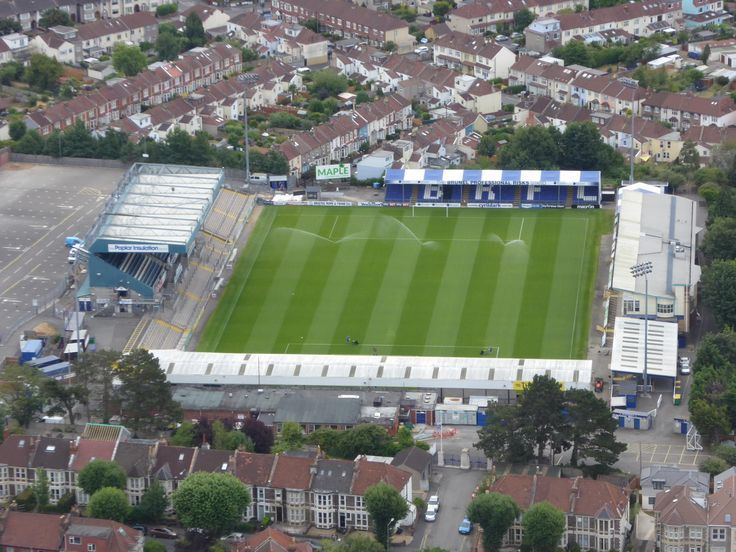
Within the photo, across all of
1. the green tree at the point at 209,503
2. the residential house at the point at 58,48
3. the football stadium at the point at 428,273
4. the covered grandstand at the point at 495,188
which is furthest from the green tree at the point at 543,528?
the residential house at the point at 58,48

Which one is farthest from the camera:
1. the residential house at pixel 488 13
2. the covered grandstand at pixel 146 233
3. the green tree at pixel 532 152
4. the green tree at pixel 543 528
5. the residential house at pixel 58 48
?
the residential house at pixel 488 13

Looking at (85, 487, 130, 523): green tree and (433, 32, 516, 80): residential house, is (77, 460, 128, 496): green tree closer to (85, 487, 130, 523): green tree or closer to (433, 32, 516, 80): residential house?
(85, 487, 130, 523): green tree

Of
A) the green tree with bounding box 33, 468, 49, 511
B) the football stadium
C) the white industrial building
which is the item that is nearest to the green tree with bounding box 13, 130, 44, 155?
the football stadium

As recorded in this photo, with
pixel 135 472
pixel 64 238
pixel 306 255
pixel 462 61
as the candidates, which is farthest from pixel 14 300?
pixel 462 61

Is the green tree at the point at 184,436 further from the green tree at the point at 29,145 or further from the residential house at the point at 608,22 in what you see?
the residential house at the point at 608,22

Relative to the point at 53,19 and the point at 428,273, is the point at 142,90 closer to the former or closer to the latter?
the point at 53,19

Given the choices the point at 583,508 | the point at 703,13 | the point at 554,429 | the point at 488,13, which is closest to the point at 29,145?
the point at 488,13

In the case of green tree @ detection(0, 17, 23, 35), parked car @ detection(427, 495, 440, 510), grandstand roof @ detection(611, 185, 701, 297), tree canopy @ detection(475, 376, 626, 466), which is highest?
green tree @ detection(0, 17, 23, 35)

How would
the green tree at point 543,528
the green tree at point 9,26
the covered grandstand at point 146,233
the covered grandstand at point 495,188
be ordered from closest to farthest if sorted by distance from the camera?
1. the green tree at point 543,528
2. the covered grandstand at point 146,233
3. the covered grandstand at point 495,188
4. the green tree at point 9,26
